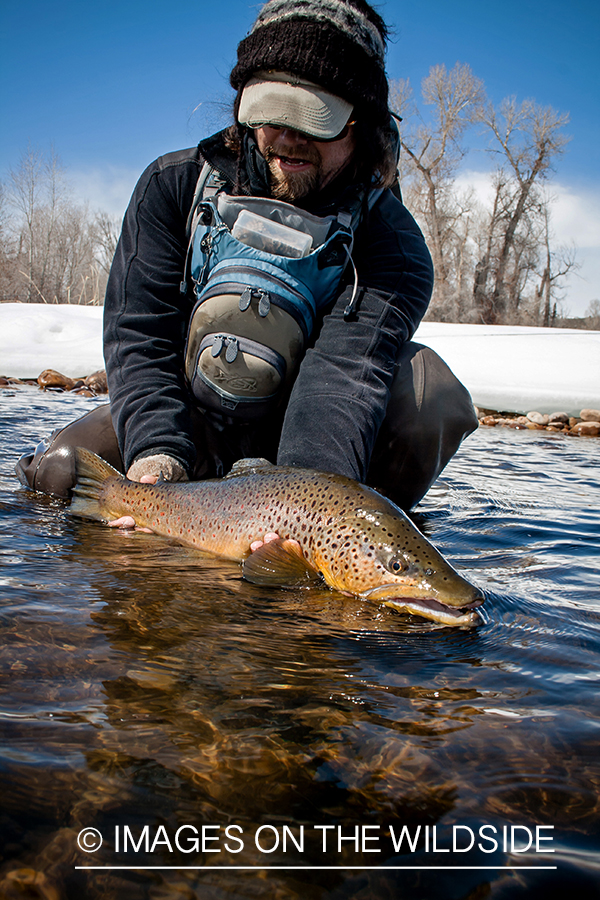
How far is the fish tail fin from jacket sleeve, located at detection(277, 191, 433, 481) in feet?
2.45

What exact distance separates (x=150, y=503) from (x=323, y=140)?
5.48ft

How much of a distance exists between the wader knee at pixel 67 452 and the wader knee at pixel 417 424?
131 centimetres

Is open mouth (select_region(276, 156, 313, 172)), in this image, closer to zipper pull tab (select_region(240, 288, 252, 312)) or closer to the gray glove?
zipper pull tab (select_region(240, 288, 252, 312))

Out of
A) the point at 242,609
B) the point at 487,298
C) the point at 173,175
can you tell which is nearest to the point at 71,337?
the point at 173,175

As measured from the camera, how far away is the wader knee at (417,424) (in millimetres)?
3104

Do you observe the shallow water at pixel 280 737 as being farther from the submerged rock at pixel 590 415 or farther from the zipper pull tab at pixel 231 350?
the submerged rock at pixel 590 415

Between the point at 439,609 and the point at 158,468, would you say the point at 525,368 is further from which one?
the point at 439,609

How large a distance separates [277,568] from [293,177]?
177 centimetres

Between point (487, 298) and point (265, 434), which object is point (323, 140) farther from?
point (487, 298)

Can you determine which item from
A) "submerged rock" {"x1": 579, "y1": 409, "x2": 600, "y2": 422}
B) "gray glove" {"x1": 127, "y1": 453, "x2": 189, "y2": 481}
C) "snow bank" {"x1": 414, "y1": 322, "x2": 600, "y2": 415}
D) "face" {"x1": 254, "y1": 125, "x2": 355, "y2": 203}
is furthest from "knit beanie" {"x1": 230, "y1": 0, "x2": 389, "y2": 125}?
"submerged rock" {"x1": 579, "y1": 409, "x2": 600, "y2": 422}

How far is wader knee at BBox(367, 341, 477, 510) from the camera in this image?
3.10 metres

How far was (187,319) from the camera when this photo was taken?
3.24 m

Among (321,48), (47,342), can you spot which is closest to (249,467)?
(321,48)

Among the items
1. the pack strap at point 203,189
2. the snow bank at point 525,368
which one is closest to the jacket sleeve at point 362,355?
the pack strap at point 203,189
